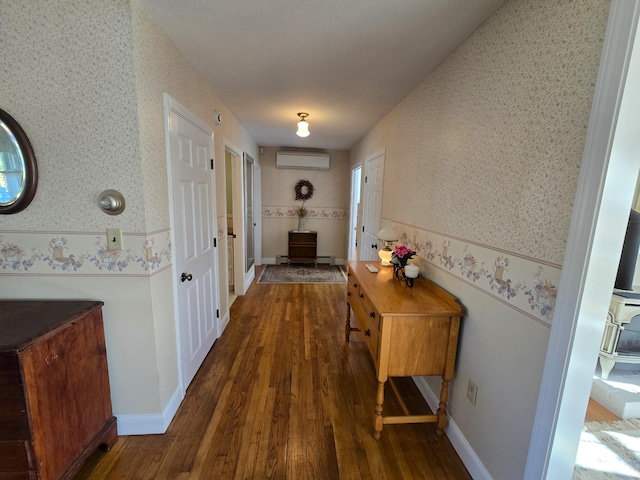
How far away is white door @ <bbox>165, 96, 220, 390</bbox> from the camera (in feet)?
5.69

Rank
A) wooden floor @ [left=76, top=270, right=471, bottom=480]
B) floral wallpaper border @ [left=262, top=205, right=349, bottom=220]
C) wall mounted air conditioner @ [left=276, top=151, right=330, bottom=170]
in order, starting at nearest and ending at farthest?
1. wooden floor @ [left=76, top=270, right=471, bottom=480]
2. wall mounted air conditioner @ [left=276, top=151, right=330, bottom=170]
3. floral wallpaper border @ [left=262, top=205, right=349, bottom=220]

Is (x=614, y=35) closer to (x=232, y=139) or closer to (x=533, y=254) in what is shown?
(x=533, y=254)

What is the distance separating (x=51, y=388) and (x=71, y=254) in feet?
2.08

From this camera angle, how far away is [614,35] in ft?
2.65

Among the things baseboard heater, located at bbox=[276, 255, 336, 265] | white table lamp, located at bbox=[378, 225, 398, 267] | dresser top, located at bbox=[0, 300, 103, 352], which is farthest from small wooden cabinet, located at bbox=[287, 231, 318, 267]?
dresser top, located at bbox=[0, 300, 103, 352]

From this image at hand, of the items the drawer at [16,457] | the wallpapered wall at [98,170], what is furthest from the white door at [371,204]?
the drawer at [16,457]

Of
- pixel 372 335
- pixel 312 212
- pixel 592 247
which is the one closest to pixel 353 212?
pixel 312 212

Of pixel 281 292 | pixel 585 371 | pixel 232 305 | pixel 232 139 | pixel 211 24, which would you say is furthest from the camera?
pixel 281 292

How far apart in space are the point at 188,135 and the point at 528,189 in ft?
6.59

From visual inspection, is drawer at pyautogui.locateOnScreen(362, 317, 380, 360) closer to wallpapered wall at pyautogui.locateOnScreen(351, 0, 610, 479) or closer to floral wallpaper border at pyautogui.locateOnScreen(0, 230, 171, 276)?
wallpapered wall at pyautogui.locateOnScreen(351, 0, 610, 479)

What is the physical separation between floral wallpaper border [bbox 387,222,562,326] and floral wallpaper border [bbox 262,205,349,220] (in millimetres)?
3730

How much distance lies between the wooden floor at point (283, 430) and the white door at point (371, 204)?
53.6 inches

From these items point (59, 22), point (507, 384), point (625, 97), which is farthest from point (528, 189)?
point (59, 22)

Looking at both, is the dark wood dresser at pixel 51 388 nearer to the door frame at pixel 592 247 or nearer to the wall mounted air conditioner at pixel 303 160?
the door frame at pixel 592 247
